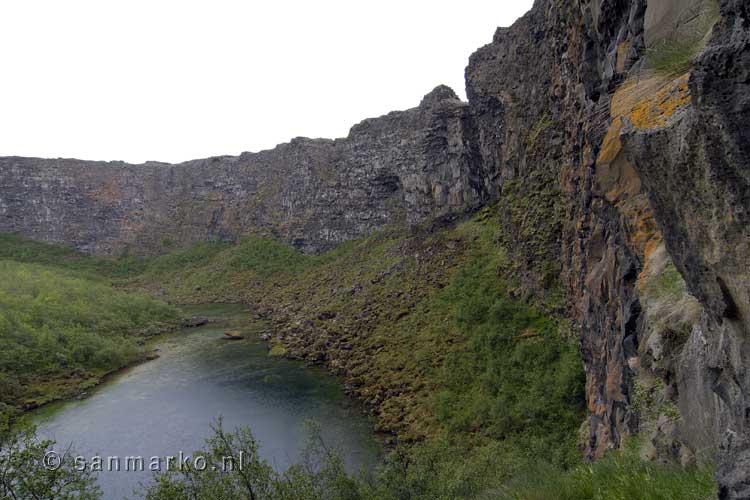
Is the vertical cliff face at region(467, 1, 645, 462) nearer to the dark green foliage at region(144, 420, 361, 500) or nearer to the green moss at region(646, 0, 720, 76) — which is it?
the green moss at region(646, 0, 720, 76)

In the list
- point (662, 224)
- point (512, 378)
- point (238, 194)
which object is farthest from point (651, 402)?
point (238, 194)

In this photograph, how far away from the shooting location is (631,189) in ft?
32.7

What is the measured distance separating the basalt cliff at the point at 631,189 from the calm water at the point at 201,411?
43.5 feet

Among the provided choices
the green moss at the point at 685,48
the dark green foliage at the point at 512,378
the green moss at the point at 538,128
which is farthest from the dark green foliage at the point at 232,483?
the green moss at the point at 538,128

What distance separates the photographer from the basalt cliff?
12.6ft

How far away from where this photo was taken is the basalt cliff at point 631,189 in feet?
12.6

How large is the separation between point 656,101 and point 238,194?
287ft

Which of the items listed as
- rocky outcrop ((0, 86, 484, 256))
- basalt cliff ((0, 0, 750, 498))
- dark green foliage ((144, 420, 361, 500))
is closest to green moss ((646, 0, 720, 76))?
basalt cliff ((0, 0, 750, 498))

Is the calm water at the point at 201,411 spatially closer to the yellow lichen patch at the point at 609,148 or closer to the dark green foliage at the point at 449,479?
the dark green foliage at the point at 449,479

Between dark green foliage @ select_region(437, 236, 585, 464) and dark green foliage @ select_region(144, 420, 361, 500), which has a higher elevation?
dark green foliage @ select_region(144, 420, 361, 500)

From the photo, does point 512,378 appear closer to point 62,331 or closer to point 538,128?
point 538,128

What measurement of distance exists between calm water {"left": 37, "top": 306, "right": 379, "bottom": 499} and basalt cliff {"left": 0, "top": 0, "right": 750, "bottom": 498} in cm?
1326

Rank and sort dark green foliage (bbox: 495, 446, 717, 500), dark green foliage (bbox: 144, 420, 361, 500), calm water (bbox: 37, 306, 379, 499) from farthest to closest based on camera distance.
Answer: calm water (bbox: 37, 306, 379, 499)
dark green foliage (bbox: 144, 420, 361, 500)
dark green foliage (bbox: 495, 446, 717, 500)

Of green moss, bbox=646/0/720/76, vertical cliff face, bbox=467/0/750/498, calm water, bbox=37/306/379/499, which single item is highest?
green moss, bbox=646/0/720/76
